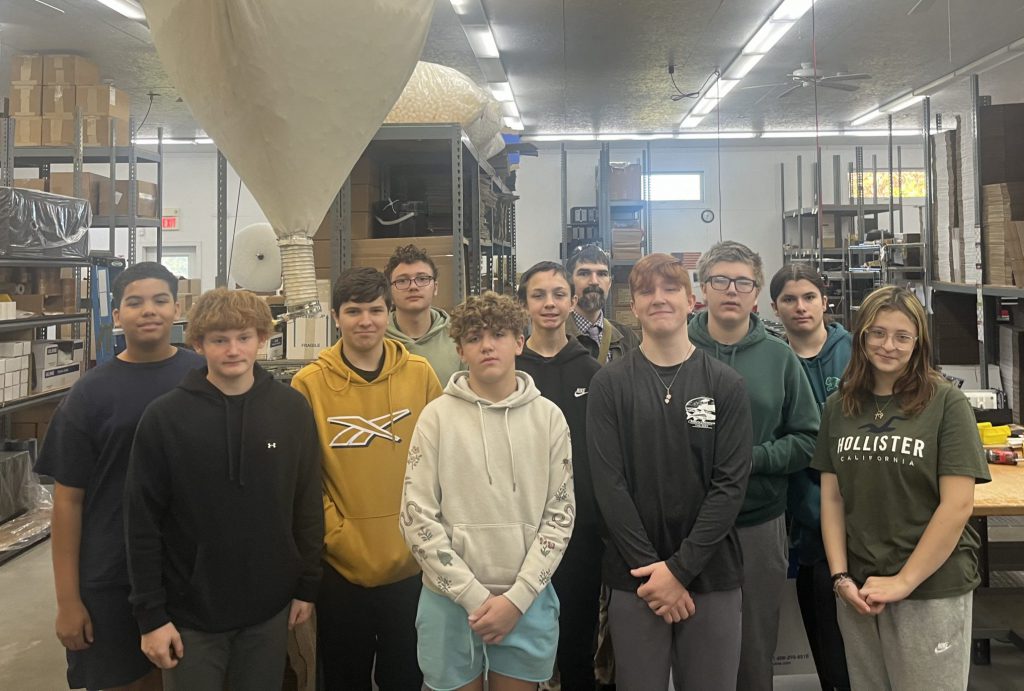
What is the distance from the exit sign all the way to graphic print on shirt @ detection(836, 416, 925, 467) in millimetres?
10248

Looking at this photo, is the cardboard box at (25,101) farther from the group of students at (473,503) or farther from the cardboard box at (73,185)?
the group of students at (473,503)

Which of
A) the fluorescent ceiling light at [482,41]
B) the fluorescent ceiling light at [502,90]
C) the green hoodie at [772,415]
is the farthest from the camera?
the fluorescent ceiling light at [502,90]

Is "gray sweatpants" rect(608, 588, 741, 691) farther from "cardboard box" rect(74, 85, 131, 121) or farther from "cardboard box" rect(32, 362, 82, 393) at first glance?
"cardboard box" rect(74, 85, 131, 121)

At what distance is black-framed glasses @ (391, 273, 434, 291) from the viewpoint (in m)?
2.14

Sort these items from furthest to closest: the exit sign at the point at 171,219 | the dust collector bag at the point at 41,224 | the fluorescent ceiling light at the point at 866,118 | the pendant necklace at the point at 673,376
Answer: the exit sign at the point at 171,219 → the fluorescent ceiling light at the point at 866,118 → the dust collector bag at the point at 41,224 → the pendant necklace at the point at 673,376

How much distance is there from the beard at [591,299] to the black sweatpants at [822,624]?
3.44 feet

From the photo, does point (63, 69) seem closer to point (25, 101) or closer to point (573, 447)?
point (25, 101)

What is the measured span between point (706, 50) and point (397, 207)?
4046 millimetres

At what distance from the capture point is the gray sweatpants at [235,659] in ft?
4.96

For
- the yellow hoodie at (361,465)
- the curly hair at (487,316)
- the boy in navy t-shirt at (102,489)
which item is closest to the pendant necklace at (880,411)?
the curly hair at (487,316)

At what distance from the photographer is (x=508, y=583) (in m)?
1.60

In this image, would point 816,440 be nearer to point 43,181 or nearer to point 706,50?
point 706,50

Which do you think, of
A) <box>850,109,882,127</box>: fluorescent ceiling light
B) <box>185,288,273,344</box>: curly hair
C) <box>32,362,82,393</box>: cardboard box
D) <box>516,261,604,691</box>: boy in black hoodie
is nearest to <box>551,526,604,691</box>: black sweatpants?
<box>516,261,604,691</box>: boy in black hoodie

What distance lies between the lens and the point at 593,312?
2600 millimetres
